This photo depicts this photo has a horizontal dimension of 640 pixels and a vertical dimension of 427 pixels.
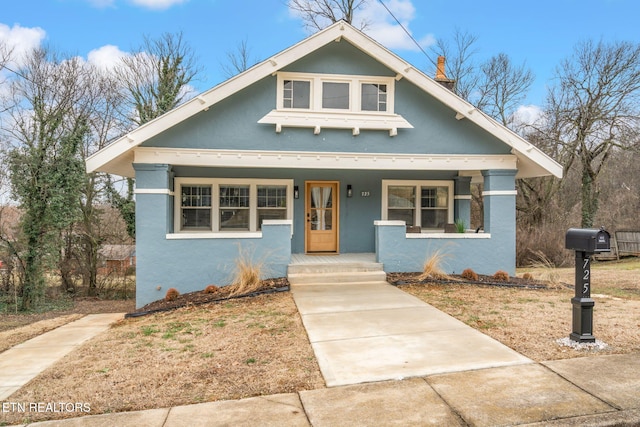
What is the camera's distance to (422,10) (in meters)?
16.5

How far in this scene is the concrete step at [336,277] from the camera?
9039 millimetres

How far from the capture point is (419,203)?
12.0 meters

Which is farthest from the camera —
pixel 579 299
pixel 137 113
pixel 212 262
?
pixel 137 113

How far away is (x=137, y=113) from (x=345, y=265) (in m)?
15.2

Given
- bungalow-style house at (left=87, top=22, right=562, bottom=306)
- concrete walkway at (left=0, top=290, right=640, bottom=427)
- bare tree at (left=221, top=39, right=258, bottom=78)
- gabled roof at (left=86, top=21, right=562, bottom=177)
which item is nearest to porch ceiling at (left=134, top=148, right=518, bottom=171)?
bungalow-style house at (left=87, top=22, right=562, bottom=306)

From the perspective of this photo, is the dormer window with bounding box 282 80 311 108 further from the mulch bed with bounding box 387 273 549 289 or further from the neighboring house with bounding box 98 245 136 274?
the neighboring house with bounding box 98 245 136 274

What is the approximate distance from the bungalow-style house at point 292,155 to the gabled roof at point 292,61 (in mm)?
24

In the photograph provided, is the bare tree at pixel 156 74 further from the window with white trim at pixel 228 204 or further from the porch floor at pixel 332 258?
the porch floor at pixel 332 258

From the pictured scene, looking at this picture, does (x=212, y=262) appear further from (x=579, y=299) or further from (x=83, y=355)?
(x=579, y=299)

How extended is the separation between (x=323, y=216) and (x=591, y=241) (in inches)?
307

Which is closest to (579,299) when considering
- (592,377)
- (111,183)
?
(592,377)

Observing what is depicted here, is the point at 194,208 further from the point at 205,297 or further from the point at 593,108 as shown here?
the point at 593,108

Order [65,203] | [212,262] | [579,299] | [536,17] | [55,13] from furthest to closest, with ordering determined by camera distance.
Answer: [536,17], [55,13], [65,203], [212,262], [579,299]

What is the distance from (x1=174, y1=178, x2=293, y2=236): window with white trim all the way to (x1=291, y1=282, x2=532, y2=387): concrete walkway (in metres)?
3.95
